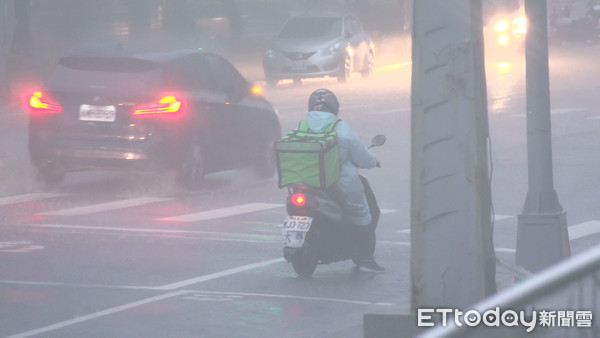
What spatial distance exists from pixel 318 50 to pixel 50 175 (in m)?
18.9

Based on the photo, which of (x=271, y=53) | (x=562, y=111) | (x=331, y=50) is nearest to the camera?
(x=562, y=111)

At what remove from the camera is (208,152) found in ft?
49.6

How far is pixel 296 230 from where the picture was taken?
948cm

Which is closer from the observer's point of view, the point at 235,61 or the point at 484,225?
the point at 484,225

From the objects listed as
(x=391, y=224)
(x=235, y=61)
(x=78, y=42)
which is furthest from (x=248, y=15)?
(x=391, y=224)

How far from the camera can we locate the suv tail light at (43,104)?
14.5m

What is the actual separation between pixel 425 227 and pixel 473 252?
0.28m

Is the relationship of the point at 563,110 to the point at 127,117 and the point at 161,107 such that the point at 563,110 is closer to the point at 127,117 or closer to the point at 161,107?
the point at 161,107

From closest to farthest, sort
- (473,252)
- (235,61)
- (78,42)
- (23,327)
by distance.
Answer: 1. (473,252)
2. (23,327)
3. (78,42)
4. (235,61)

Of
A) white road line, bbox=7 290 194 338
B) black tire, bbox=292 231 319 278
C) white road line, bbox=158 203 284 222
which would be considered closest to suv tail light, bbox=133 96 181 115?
white road line, bbox=158 203 284 222

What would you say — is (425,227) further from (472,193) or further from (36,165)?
(36,165)

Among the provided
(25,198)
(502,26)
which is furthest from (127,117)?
(502,26)

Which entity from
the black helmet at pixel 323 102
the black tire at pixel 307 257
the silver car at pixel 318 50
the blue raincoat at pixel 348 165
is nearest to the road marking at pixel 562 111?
the silver car at pixel 318 50

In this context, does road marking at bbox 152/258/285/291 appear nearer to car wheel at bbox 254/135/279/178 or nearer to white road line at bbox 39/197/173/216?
white road line at bbox 39/197/173/216
